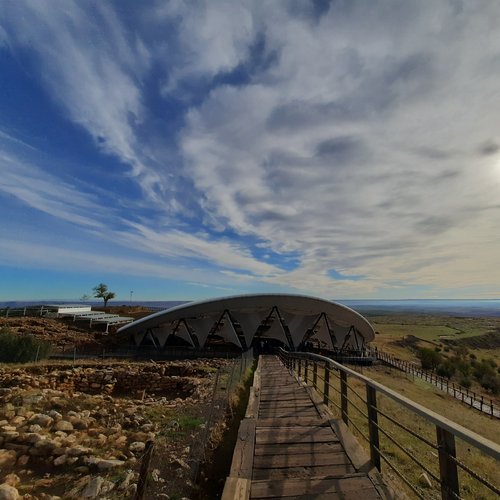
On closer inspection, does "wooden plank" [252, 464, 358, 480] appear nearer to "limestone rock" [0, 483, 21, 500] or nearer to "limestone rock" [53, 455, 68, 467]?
"limestone rock" [0, 483, 21, 500]

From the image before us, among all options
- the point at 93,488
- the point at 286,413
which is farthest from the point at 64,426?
the point at 286,413

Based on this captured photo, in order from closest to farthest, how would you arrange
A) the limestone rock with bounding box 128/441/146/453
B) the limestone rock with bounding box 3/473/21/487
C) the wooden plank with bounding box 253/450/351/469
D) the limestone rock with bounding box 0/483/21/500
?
the wooden plank with bounding box 253/450/351/469 < the limestone rock with bounding box 0/483/21/500 < the limestone rock with bounding box 3/473/21/487 < the limestone rock with bounding box 128/441/146/453

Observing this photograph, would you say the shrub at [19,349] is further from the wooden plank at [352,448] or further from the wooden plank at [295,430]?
the wooden plank at [352,448]

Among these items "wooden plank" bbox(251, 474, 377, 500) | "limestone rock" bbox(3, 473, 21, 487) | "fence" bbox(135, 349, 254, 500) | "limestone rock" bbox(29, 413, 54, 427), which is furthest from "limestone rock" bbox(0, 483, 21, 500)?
"wooden plank" bbox(251, 474, 377, 500)

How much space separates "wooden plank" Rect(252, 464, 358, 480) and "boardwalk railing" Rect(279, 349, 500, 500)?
18.6 inches

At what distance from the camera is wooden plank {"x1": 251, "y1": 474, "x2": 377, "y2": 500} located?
12.5ft

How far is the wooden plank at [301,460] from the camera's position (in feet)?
15.1

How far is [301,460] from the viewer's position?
4695 millimetres

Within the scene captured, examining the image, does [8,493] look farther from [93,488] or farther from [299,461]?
[299,461]

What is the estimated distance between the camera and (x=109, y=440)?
727 centimetres

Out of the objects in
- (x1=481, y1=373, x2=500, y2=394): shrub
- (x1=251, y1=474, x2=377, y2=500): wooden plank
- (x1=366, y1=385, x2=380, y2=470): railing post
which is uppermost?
(x1=366, y1=385, x2=380, y2=470): railing post

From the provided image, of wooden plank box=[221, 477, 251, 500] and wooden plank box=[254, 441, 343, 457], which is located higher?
wooden plank box=[221, 477, 251, 500]

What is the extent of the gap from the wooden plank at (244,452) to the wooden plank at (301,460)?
5.3 inches

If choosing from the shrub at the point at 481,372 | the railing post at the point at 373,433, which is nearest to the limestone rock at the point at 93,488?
the railing post at the point at 373,433
